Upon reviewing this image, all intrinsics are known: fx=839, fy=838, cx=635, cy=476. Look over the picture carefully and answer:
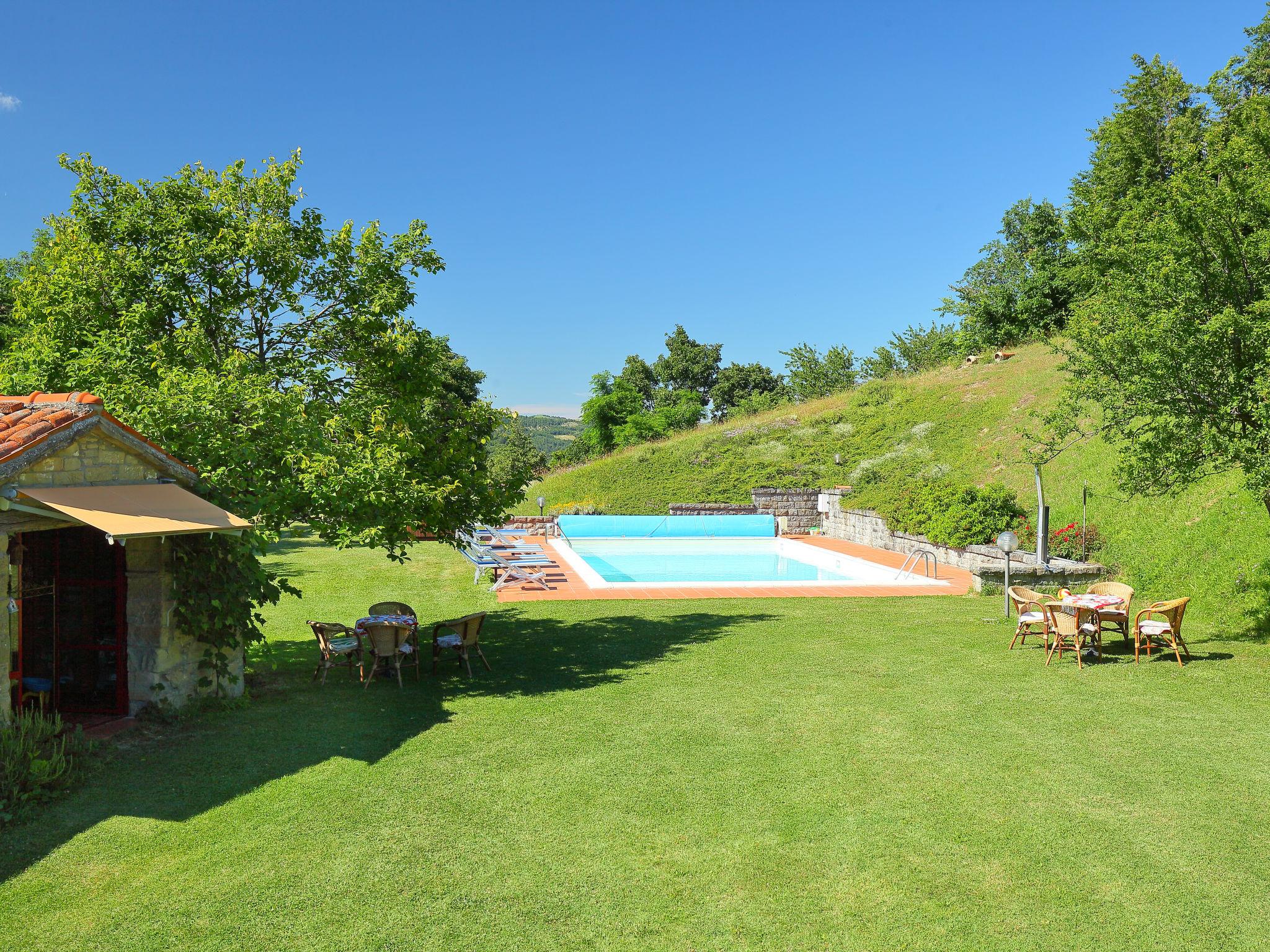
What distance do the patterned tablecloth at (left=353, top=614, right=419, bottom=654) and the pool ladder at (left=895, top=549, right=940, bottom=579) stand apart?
11.9m

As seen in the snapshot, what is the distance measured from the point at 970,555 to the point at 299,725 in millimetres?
15027

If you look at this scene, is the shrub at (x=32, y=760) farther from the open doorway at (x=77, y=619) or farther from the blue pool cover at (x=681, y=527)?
the blue pool cover at (x=681, y=527)

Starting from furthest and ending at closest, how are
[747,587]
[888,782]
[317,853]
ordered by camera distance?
[747,587], [888,782], [317,853]

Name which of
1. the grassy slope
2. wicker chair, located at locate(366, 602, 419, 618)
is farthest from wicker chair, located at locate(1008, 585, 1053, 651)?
wicker chair, located at locate(366, 602, 419, 618)

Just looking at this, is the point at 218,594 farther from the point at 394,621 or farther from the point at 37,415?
the point at 394,621

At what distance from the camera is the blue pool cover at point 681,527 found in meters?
29.2

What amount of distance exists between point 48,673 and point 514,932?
658 centimetres

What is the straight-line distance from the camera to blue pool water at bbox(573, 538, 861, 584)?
2094cm

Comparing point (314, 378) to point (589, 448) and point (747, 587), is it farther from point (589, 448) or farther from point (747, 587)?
point (589, 448)

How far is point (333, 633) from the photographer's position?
1072cm

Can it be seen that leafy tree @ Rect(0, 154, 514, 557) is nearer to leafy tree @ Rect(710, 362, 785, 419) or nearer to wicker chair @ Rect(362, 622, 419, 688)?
wicker chair @ Rect(362, 622, 419, 688)

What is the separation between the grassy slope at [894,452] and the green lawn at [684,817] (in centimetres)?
959

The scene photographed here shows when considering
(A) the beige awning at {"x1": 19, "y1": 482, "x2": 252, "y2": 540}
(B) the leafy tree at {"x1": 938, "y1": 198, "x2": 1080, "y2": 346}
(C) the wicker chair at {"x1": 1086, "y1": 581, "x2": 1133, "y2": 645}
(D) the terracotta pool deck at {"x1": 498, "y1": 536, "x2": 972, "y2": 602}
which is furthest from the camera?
(B) the leafy tree at {"x1": 938, "y1": 198, "x2": 1080, "y2": 346}

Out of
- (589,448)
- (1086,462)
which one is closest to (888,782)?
(1086,462)
